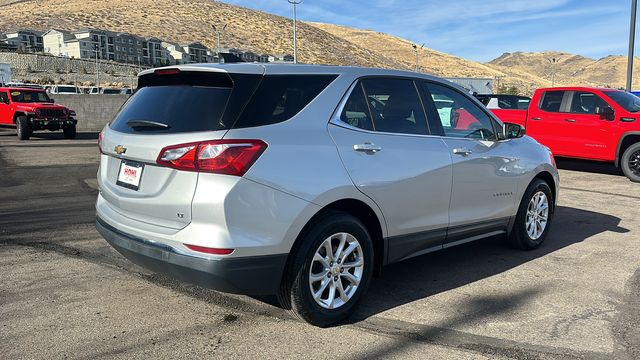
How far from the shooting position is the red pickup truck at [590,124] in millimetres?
10469

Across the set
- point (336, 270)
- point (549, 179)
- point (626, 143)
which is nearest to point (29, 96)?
point (626, 143)

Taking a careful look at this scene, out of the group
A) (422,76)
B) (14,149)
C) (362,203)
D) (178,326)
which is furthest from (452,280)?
(14,149)

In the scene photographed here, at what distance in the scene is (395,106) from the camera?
4281mm

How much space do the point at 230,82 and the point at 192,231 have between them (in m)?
0.97

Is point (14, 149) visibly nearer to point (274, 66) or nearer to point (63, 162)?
point (63, 162)

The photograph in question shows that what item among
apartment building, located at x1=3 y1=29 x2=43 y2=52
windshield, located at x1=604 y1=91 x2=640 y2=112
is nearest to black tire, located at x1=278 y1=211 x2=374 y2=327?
windshield, located at x1=604 y1=91 x2=640 y2=112

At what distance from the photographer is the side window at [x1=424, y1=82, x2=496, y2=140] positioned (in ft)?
15.3

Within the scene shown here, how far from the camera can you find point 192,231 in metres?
3.22

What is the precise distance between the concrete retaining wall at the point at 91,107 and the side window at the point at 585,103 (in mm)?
19040

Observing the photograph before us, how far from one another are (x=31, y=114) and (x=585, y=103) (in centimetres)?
1721

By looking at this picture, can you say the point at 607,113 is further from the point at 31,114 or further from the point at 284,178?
the point at 31,114

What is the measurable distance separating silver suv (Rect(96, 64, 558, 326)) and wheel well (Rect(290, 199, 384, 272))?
0.4 inches

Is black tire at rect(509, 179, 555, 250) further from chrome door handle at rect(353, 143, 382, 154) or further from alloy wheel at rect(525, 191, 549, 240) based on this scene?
chrome door handle at rect(353, 143, 382, 154)

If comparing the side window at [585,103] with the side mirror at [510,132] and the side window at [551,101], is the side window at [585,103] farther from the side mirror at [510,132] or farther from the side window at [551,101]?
the side mirror at [510,132]
